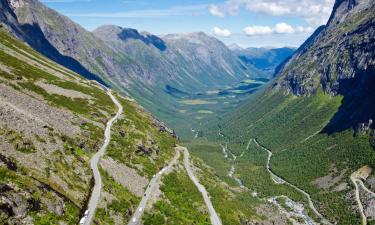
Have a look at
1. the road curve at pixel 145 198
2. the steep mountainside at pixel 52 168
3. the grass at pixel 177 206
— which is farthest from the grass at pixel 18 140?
the grass at pixel 177 206

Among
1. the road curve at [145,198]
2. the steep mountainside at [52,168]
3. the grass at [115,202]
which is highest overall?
the steep mountainside at [52,168]

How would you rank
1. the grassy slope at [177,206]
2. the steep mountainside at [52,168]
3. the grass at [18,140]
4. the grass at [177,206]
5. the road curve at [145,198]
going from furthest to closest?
the grassy slope at [177,206] → the grass at [177,206] → the road curve at [145,198] → the grass at [18,140] → the steep mountainside at [52,168]

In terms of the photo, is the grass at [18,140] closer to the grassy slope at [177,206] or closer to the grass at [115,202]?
the grass at [115,202]

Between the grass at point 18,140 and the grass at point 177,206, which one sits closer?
the grass at point 18,140

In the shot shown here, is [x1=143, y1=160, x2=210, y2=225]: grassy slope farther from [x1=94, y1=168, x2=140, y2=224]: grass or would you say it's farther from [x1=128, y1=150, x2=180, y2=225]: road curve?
[x1=94, y1=168, x2=140, y2=224]: grass

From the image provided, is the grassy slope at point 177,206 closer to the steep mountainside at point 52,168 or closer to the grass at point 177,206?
the grass at point 177,206

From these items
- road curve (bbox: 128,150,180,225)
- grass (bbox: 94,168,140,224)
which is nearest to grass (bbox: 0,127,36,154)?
grass (bbox: 94,168,140,224)

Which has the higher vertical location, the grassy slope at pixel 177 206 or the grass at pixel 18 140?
the grass at pixel 18 140

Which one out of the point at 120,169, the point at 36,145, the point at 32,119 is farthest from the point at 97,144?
the point at 36,145

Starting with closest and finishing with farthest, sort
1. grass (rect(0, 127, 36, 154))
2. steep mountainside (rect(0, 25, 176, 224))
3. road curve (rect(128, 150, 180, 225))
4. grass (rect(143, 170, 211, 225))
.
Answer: steep mountainside (rect(0, 25, 176, 224)) < grass (rect(0, 127, 36, 154)) < road curve (rect(128, 150, 180, 225)) < grass (rect(143, 170, 211, 225))

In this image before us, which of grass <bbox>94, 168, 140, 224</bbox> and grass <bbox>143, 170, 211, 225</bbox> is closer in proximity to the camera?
grass <bbox>94, 168, 140, 224</bbox>

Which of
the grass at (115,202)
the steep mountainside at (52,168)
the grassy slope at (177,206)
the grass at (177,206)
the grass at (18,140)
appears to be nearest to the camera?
the steep mountainside at (52,168)
